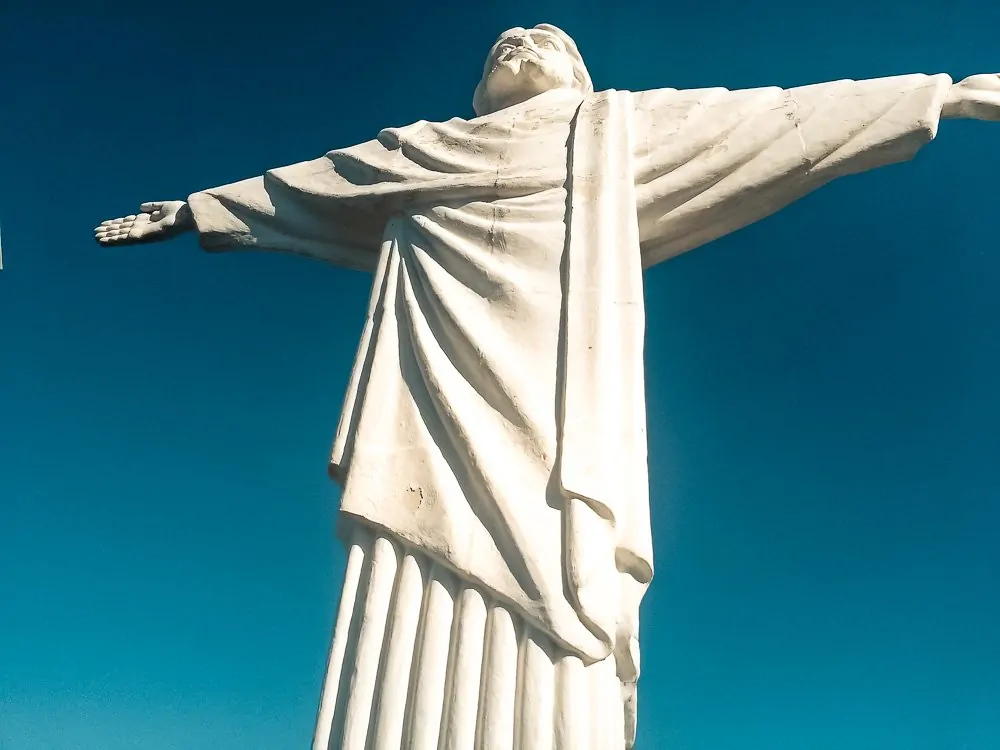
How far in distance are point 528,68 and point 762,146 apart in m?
1.69

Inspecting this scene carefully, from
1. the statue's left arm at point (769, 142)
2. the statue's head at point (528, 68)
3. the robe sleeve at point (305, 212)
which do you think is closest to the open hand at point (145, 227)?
the robe sleeve at point (305, 212)

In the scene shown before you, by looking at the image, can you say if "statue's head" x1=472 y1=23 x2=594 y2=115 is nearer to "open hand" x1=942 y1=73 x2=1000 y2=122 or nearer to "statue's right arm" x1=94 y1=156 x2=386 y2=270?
"statue's right arm" x1=94 y1=156 x2=386 y2=270

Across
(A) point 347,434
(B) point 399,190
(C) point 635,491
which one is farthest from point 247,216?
(C) point 635,491

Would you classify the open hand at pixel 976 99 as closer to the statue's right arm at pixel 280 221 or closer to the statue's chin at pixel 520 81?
the statue's chin at pixel 520 81

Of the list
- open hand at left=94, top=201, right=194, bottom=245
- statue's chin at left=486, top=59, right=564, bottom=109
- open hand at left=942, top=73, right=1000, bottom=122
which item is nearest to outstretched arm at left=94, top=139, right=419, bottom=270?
open hand at left=94, top=201, right=194, bottom=245

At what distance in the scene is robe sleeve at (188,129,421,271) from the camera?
5.31 metres

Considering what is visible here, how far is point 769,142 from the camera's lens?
4.68 m

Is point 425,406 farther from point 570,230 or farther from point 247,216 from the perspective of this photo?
point 247,216

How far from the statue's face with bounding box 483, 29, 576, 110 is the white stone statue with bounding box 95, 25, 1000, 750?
0.7 inches

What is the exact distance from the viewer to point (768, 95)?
4.85 m

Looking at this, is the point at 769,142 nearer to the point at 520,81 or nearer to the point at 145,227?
the point at 520,81

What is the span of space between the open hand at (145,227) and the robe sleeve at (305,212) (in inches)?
5.2

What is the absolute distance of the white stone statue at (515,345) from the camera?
3.52 meters

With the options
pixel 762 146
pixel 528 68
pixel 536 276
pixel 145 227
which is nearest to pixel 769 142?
pixel 762 146
